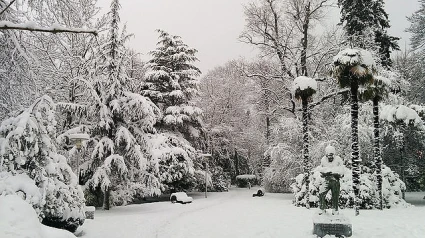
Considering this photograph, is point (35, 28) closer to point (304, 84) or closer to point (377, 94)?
point (304, 84)

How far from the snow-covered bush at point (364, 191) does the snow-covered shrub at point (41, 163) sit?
38.4ft

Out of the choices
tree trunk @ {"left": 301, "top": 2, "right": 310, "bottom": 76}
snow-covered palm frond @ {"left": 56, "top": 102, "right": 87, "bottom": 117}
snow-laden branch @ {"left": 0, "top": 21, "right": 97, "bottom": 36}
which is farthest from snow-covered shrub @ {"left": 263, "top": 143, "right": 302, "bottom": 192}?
snow-laden branch @ {"left": 0, "top": 21, "right": 97, "bottom": 36}

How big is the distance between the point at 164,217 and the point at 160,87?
43.7 ft

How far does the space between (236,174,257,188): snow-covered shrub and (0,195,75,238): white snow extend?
31.5 metres

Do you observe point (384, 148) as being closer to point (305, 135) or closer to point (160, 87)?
point (305, 135)

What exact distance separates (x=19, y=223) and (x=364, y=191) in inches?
614

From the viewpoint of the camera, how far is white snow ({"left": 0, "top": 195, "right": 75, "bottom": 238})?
488cm

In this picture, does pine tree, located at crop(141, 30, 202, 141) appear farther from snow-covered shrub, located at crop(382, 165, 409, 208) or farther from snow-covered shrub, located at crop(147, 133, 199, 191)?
snow-covered shrub, located at crop(382, 165, 409, 208)

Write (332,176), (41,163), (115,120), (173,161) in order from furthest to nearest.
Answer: (173,161) → (115,120) → (332,176) → (41,163)

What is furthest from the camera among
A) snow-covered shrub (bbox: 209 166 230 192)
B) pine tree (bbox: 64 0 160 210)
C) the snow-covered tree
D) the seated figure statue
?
snow-covered shrub (bbox: 209 166 230 192)

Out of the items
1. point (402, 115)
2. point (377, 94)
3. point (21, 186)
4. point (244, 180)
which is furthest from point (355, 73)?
point (244, 180)

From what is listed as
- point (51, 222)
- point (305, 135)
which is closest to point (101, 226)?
point (51, 222)

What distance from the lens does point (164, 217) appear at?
14391 mm

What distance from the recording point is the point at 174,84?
25.2m
